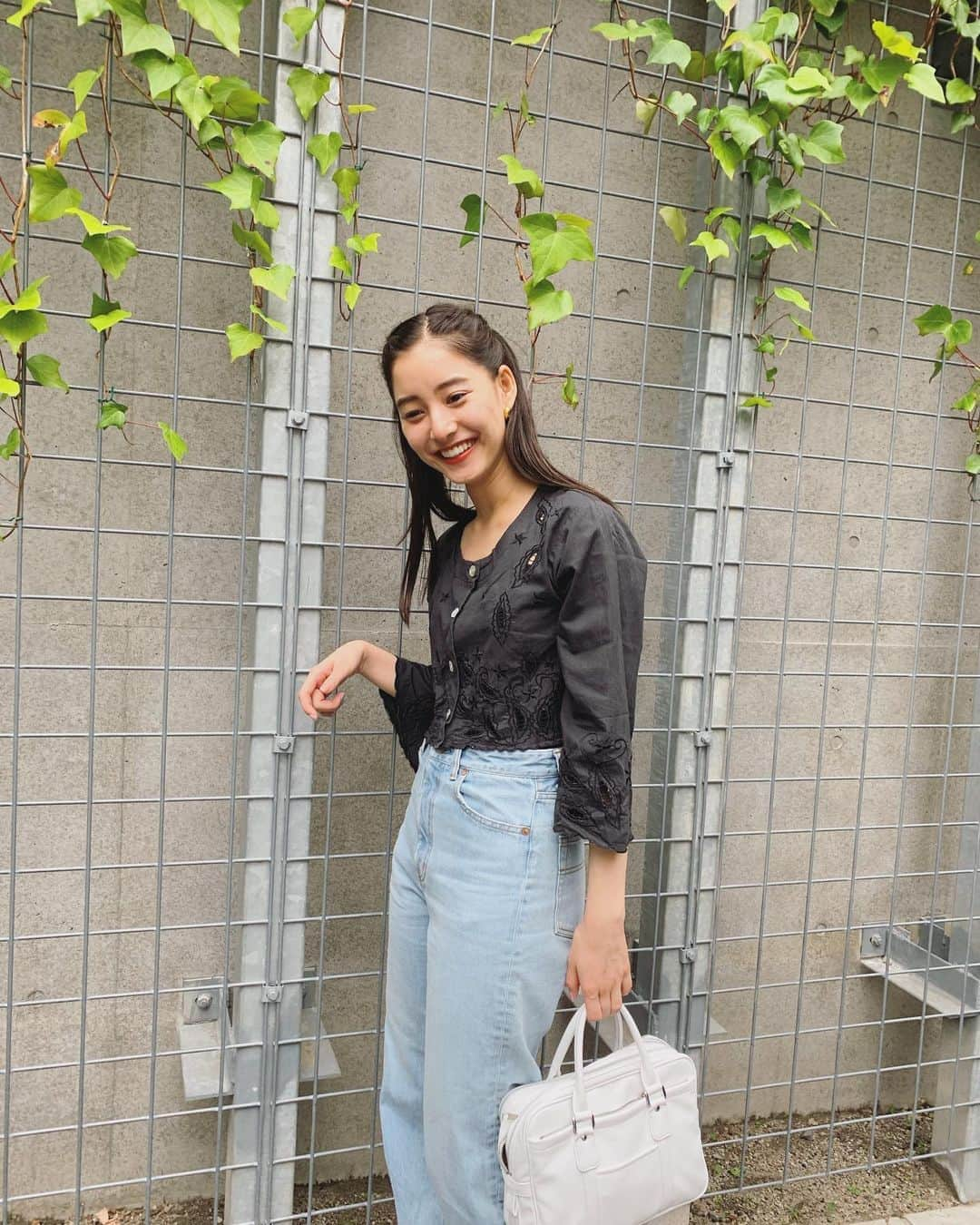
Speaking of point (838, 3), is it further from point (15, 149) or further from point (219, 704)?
point (219, 704)

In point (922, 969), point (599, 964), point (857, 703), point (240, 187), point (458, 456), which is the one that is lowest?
point (922, 969)

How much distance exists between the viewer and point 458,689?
4.24 feet

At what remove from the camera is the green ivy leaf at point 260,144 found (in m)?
Result: 1.40

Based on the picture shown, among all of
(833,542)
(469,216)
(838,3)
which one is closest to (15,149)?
(469,216)

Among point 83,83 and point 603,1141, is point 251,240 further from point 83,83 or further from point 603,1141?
point 603,1141

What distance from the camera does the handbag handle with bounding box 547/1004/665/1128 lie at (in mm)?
1219

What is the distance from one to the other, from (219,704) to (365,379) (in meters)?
0.70

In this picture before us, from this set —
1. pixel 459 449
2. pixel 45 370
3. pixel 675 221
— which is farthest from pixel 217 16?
pixel 675 221

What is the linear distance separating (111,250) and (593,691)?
97 centimetres

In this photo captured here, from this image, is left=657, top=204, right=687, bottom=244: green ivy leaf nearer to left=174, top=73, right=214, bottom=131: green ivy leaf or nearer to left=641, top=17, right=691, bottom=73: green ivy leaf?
left=641, top=17, right=691, bottom=73: green ivy leaf

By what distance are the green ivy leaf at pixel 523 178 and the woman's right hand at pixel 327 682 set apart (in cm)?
81

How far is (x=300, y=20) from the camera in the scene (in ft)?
4.66

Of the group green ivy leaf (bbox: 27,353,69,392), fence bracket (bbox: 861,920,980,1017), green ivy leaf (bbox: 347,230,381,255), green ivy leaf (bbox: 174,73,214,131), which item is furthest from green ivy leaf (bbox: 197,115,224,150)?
fence bracket (bbox: 861,920,980,1017)

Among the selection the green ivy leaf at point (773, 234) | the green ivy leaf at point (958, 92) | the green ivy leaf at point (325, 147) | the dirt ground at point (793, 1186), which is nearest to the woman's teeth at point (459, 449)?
the green ivy leaf at point (325, 147)
